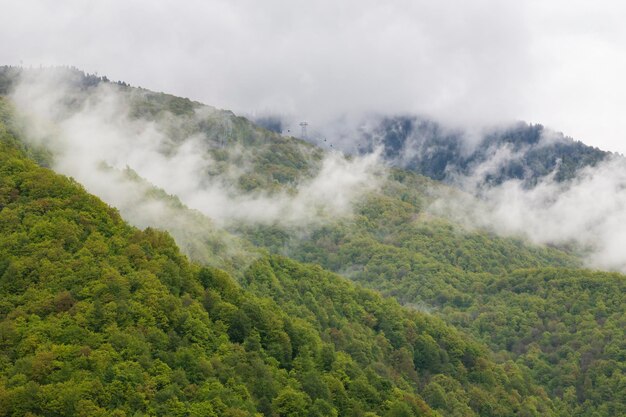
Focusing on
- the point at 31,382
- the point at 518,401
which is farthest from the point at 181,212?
the point at 31,382

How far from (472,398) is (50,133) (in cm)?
10727

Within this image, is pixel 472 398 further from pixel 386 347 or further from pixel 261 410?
pixel 261 410

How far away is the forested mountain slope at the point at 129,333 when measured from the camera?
8831 cm

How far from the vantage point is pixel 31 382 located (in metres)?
83.8

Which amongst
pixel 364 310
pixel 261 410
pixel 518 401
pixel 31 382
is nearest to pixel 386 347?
pixel 364 310

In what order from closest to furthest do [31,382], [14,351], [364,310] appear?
[31,382] < [14,351] < [364,310]

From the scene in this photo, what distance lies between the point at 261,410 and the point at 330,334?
5507 centimetres

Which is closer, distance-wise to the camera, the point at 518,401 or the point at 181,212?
the point at 518,401

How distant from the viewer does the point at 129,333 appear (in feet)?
319

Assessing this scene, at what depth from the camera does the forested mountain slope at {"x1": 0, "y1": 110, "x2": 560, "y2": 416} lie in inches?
3477

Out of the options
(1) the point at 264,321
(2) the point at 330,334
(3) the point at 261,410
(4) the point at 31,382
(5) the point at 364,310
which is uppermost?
(5) the point at 364,310

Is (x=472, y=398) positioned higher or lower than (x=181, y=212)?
lower

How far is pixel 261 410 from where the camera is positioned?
101m

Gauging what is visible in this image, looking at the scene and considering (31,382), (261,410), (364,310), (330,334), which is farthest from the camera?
(364,310)
